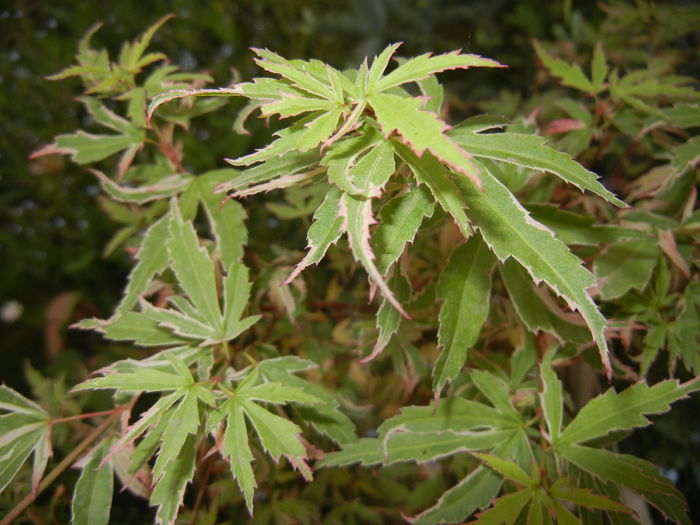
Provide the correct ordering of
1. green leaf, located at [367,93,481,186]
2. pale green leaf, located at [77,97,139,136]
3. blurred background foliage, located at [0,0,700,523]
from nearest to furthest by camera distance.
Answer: green leaf, located at [367,93,481,186] → pale green leaf, located at [77,97,139,136] → blurred background foliage, located at [0,0,700,523]

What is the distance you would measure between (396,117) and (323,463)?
15.0 inches

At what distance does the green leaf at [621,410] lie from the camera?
0.50m

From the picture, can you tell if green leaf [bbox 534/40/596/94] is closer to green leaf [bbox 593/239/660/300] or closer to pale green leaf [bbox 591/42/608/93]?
pale green leaf [bbox 591/42/608/93]

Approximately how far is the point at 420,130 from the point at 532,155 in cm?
14

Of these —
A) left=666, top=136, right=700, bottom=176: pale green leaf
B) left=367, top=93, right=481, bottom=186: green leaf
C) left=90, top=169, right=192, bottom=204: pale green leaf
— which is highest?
left=367, top=93, right=481, bottom=186: green leaf

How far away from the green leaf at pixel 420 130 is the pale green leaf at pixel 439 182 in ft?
0.13

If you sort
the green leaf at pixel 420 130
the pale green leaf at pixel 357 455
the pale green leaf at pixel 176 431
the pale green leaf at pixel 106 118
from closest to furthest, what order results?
the green leaf at pixel 420 130
the pale green leaf at pixel 176 431
the pale green leaf at pixel 357 455
the pale green leaf at pixel 106 118

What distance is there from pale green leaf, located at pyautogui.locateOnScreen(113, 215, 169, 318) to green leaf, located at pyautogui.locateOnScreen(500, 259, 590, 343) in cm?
40

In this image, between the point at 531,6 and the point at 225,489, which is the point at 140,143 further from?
the point at 531,6

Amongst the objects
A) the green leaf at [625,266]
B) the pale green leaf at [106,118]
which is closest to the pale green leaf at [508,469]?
the green leaf at [625,266]

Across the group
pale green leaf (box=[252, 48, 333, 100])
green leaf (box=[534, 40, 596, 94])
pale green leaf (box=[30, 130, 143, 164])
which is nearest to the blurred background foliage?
green leaf (box=[534, 40, 596, 94])

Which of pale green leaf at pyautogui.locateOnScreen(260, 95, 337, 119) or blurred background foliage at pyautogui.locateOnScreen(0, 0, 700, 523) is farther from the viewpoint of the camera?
blurred background foliage at pyautogui.locateOnScreen(0, 0, 700, 523)

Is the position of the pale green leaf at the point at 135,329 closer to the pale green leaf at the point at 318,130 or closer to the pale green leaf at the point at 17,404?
the pale green leaf at the point at 17,404

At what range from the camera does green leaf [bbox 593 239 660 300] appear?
0.58m
